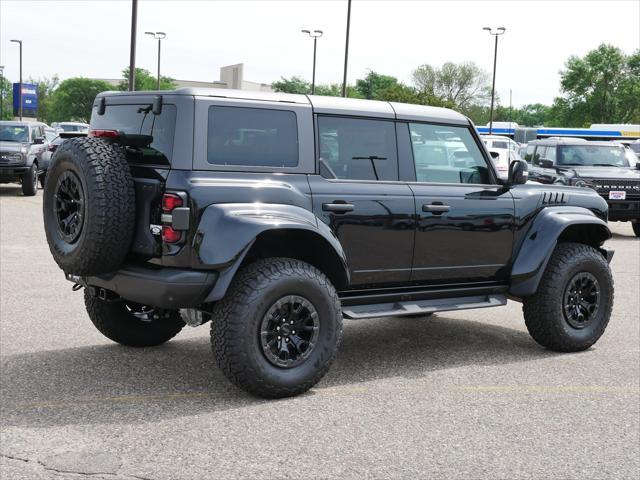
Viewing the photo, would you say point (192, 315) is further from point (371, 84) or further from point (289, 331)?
point (371, 84)

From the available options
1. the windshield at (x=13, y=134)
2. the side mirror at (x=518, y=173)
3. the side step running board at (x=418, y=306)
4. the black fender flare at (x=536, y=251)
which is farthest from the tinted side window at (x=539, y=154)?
the windshield at (x=13, y=134)

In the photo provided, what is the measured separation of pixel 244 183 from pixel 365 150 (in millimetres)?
1098

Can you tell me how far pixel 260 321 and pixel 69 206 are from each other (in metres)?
1.41

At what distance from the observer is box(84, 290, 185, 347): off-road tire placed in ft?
20.6

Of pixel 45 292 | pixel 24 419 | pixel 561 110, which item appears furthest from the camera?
pixel 561 110

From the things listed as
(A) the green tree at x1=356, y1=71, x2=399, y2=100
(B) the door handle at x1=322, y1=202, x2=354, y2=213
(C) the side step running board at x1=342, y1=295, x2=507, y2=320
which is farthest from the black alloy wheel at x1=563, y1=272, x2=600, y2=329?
(A) the green tree at x1=356, y1=71, x2=399, y2=100

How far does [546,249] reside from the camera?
6555 millimetres

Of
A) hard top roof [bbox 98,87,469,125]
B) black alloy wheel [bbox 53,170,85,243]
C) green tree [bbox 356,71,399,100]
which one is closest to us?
black alloy wheel [bbox 53,170,85,243]

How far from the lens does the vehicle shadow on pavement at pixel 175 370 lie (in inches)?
194

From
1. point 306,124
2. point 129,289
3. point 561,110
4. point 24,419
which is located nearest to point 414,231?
point 306,124

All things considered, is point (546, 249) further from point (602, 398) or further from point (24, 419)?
point (24, 419)

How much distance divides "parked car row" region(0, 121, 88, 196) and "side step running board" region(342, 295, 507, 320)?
15896mm

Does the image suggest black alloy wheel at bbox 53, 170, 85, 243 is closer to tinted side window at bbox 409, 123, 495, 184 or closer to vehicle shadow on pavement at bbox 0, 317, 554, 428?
vehicle shadow on pavement at bbox 0, 317, 554, 428

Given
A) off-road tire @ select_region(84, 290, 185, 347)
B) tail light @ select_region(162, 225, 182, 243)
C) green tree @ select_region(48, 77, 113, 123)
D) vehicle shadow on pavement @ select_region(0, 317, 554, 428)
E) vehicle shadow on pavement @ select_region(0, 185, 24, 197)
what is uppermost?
green tree @ select_region(48, 77, 113, 123)
